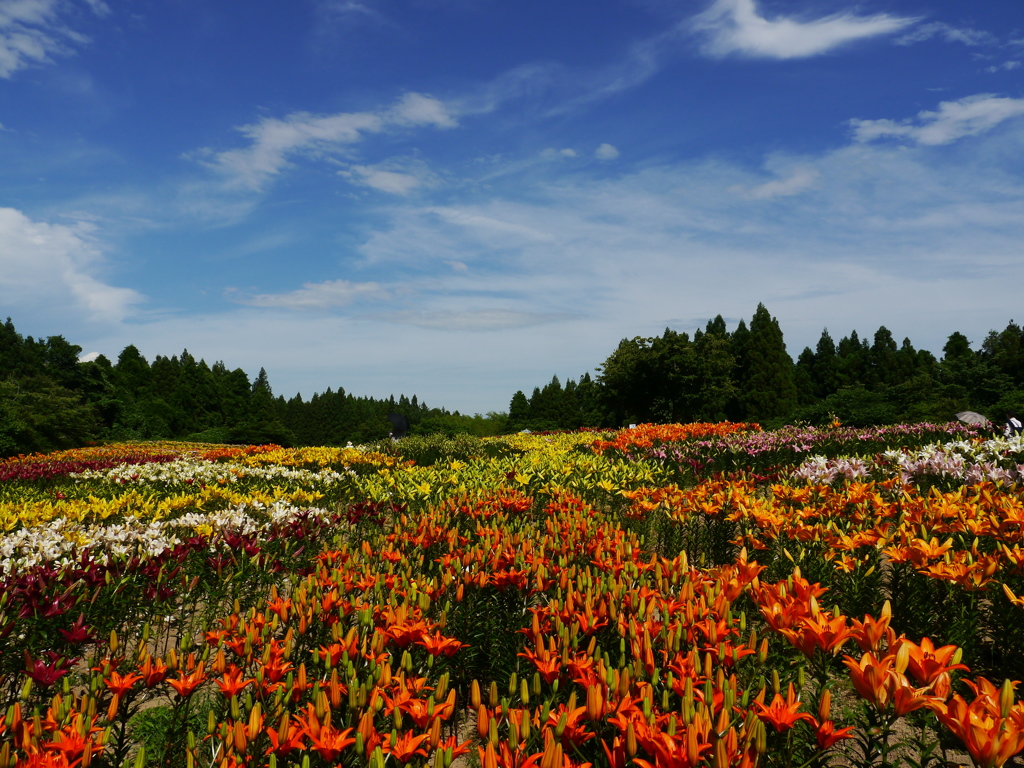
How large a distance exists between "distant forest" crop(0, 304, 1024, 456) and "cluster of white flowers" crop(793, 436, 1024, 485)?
11566 mm

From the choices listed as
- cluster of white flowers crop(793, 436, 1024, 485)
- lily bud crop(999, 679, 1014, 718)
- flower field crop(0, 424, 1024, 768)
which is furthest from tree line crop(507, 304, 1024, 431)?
lily bud crop(999, 679, 1014, 718)

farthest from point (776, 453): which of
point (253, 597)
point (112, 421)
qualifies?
point (112, 421)

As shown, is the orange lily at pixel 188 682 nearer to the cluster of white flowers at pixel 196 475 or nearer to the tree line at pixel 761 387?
the cluster of white flowers at pixel 196 475

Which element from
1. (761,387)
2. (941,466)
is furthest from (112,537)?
(761,387)

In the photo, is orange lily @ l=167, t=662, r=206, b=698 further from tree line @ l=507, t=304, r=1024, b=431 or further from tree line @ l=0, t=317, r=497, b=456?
tree line @ l=0, t=317, r=497, b=456

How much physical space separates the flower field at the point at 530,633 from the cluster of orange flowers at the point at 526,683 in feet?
0.04

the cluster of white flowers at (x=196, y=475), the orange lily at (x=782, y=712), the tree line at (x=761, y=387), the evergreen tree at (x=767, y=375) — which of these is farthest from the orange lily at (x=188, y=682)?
the evergreen tree at (x=767, y=375)

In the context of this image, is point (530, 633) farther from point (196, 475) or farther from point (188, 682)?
point (196, 475)

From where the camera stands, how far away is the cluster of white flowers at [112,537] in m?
3.77

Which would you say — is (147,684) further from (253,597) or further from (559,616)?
(253,597)

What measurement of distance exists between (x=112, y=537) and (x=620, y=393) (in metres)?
28.5

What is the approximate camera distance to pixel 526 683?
6.05 feet

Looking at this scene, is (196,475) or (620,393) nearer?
(196,475)

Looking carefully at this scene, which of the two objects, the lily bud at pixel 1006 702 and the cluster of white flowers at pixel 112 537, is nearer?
the lily bud at pixel 1006 702
